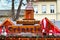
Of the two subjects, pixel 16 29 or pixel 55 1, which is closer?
pixel 16 29

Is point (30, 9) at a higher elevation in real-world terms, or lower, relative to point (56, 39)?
higher

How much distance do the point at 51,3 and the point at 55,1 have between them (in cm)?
80

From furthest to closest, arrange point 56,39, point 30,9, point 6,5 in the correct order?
point 6,5, point 30,9, point 56,39

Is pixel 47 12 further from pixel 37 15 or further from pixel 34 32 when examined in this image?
pixel 34 32

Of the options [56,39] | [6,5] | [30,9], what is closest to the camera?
[56,39]

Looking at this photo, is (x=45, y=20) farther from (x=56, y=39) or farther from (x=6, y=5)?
(x=6, y=5)

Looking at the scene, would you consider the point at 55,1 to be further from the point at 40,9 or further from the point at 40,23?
the point at 40,23

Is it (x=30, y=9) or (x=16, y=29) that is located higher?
(x=30, y=9)

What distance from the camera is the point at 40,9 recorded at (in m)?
43.3

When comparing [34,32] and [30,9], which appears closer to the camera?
[34,32]

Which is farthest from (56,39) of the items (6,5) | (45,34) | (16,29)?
(6,5)

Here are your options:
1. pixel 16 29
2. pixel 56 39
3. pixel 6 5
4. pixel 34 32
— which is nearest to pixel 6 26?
pixel 16 29

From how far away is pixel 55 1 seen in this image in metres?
42.7

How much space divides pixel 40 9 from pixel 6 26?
37.2 m
